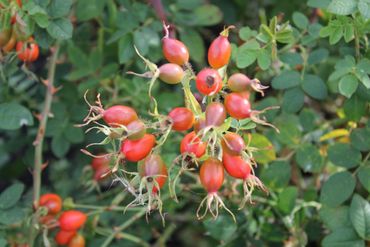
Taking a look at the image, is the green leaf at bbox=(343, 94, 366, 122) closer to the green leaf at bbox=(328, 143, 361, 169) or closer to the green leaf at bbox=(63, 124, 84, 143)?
the green leaf at bbox=(328, 143, 361, 169)

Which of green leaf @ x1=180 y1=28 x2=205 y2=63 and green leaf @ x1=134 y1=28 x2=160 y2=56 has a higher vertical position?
green leaf @ x1=134 y1=28 x2=160 y2=56

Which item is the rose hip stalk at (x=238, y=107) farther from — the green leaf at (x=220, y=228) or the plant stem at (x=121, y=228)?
the plant stem at (x=121, y=228)

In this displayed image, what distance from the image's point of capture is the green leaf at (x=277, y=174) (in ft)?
6.75

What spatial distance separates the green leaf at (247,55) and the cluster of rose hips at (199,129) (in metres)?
0.28

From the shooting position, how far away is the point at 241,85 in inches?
56.6

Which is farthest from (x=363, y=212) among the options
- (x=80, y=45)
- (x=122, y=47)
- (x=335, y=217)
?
(x=80, y=45)

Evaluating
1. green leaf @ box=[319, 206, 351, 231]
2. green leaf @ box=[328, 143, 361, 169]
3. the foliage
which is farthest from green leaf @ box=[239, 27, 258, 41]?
green leaf @ box=[319, 206, 351, 231]

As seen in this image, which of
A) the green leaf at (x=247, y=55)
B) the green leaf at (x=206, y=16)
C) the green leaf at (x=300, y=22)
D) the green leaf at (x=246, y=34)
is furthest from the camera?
the green leaf at (x=206, y=16)

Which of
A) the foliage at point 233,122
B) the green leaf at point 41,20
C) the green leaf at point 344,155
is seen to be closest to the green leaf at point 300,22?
the foliage at point 233,122

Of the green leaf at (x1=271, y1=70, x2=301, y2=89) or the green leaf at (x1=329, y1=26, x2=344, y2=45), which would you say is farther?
the green leaf at (x1=271, y1=70, x2=301, y2=89)

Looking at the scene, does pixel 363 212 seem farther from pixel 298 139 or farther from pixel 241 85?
pixel 241 85

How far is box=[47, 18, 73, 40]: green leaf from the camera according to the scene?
1.85m

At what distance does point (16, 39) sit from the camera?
190 centimetres

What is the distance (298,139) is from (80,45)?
0.84 m
